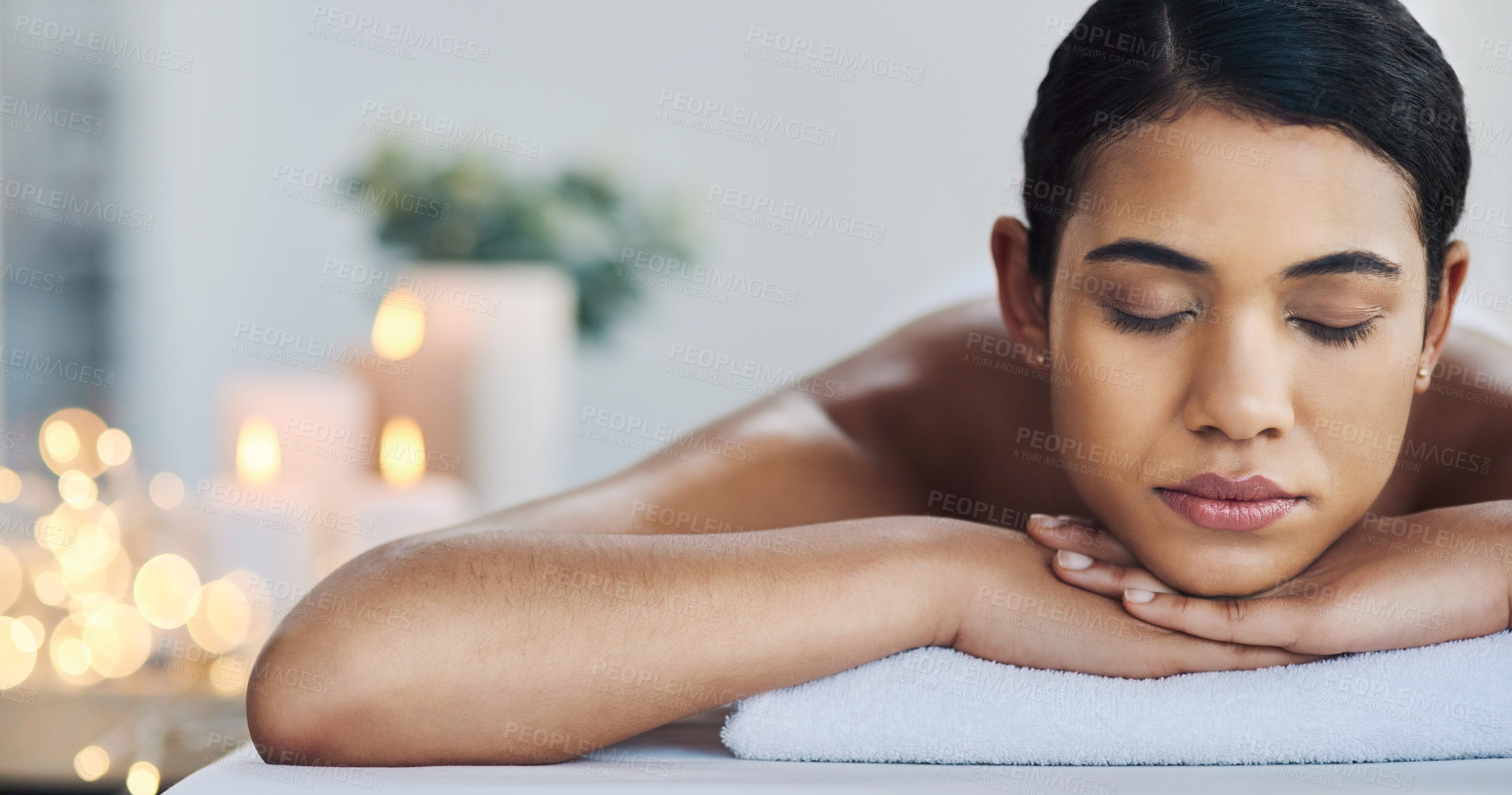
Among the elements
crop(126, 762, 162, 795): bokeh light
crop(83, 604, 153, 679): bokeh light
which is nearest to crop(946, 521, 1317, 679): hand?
crop(126, 762, 162, 795): bokeh light

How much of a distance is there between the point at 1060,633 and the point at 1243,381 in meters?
0.21

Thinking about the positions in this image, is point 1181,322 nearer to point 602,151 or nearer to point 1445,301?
point 1445,301

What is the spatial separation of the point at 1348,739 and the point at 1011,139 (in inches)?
146

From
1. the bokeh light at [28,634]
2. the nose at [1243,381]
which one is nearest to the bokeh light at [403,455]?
the bokeh light at [28,634]

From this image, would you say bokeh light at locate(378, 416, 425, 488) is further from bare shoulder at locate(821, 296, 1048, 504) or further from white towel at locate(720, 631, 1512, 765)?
white towel at locate(720, 631, 1512, 765)

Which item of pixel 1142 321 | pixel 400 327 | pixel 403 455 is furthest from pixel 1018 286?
pixel 400 327

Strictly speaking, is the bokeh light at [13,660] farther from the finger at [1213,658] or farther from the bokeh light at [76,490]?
the finger at [1213,658]

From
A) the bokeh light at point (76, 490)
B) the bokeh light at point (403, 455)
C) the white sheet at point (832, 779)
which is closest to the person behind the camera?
the white sheet at point (832, 779)

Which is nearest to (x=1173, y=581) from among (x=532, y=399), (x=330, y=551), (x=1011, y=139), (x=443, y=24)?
(x=330, y=551)

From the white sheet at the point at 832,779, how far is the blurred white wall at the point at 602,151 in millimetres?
3516

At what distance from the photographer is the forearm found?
28.6 inches

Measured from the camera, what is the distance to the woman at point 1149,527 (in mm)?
744

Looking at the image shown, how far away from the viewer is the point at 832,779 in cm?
72

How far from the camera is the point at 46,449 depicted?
8.10 ft
